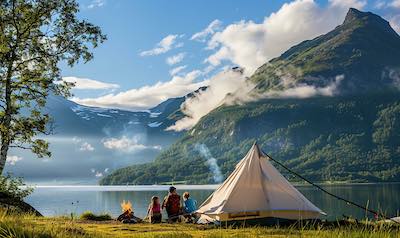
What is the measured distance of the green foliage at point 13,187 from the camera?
84.0 ft

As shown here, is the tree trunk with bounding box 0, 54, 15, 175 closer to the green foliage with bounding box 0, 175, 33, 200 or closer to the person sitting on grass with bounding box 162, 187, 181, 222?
the green foliage with bounding box 0, 175, 33, 200

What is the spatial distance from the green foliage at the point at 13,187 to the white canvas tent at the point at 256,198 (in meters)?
9.19

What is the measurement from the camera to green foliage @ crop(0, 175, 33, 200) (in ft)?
84.0

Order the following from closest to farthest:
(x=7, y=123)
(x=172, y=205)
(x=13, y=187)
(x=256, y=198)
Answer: (x=256, y=198), (x=172, y=205), (x=13, y=187), (x=7, y=123)

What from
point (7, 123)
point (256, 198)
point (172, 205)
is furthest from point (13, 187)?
point (256, 198)

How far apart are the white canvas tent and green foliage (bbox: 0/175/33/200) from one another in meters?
9.19

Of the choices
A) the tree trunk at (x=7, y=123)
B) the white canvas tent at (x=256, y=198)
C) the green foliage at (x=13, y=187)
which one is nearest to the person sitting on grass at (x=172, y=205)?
the white canvas tent at (x=256, y=198)

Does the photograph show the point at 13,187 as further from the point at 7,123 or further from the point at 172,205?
the point at 172,205

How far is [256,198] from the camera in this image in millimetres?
22922

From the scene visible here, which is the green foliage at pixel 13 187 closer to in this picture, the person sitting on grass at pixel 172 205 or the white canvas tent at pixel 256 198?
the person sitting on grass at pixel 172 205

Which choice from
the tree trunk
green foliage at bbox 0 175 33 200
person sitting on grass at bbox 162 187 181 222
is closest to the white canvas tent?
person sitting on grass at bbox 162 187 181 222

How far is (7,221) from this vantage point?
34.1 feet

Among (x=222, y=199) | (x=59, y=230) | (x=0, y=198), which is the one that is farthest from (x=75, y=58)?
(x=59, y=230)

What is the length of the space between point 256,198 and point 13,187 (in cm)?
1202
